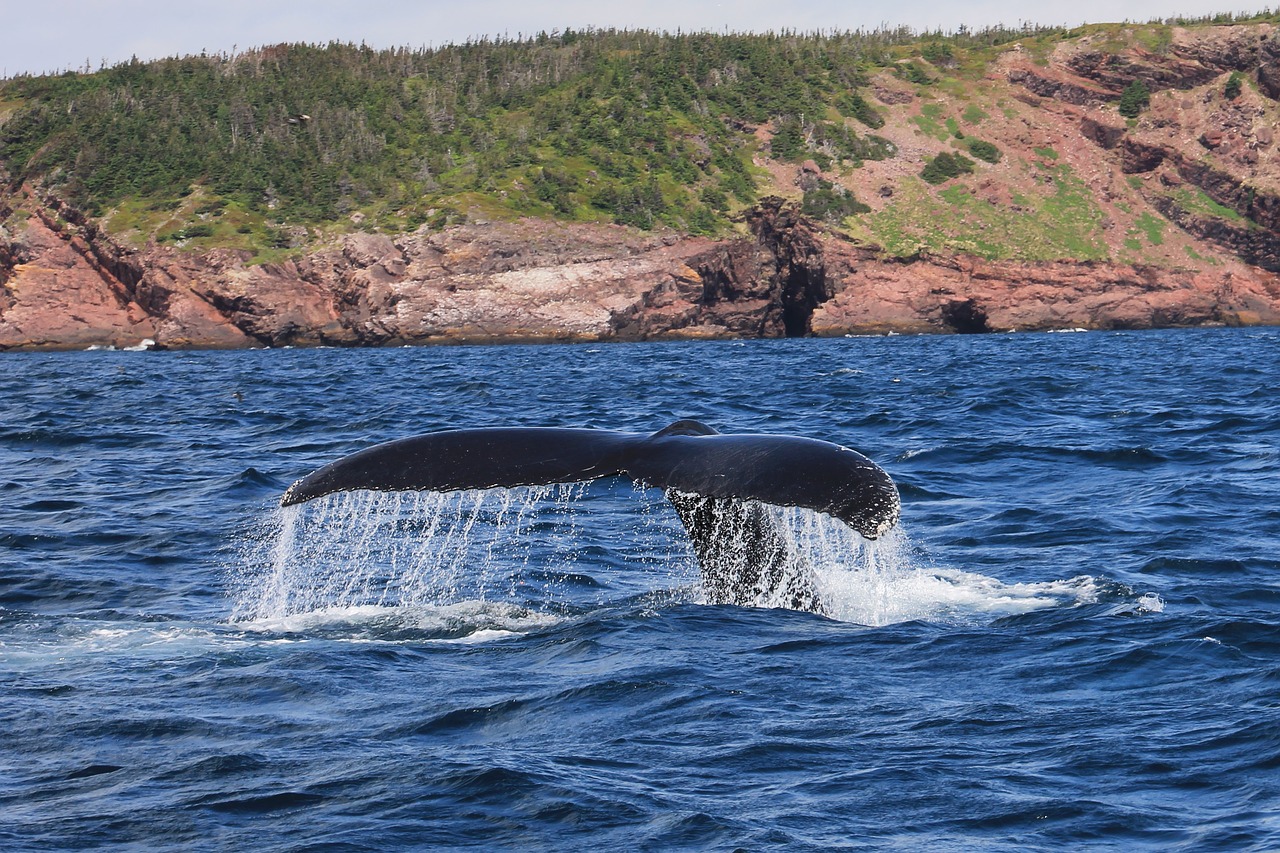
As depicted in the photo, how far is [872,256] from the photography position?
74875 millimetres

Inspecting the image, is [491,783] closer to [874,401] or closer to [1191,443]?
[1191,443]

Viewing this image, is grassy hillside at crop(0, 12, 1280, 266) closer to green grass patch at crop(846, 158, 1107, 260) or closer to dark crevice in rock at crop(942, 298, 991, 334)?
green grass patch at crop(846, 158, 1107, 260)

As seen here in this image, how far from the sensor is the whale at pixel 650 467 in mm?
5641

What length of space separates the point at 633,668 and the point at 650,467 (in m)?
1.39

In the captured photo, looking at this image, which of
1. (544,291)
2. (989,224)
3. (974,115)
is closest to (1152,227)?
(989,224)

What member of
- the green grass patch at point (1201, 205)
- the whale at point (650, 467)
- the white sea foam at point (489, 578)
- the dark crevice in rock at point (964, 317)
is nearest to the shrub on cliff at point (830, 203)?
the dark crevice in rock at point (964, 317)

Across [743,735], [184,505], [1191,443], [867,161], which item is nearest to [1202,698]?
[743,735]

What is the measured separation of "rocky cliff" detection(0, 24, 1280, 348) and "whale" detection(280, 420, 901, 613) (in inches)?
2423

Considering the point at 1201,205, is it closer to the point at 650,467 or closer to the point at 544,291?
the point at 544,291

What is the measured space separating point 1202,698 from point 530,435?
3457 millimetres

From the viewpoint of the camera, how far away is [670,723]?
21.0 ft

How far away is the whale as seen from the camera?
564cm

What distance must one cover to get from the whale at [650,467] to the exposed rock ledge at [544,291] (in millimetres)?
61644

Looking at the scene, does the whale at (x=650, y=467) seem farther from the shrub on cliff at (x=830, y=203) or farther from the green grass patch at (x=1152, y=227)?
the green grass patch at (x=1152, y=227)
